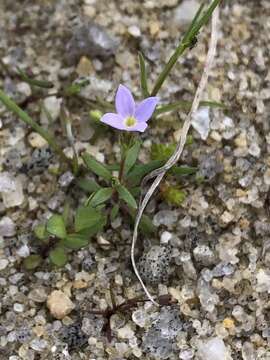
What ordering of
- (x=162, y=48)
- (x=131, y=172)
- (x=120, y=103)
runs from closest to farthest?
1. (x=120, y=103)
2. (x=131, y=172)
3. (x=162, y=48)

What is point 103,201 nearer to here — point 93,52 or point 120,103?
point 120,103

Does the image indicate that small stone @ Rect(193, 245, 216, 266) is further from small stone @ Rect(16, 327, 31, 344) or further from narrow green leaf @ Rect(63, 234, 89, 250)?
small stone @ Rect(16, 327, 31, 344)

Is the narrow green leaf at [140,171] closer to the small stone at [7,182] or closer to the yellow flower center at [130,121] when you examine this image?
the yellow flower center at [130,121]

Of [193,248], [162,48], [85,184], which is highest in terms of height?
[162,48]

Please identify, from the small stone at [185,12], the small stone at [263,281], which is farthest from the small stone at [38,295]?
the small stone at [185,12]

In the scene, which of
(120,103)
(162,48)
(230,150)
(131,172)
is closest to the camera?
(120,103)

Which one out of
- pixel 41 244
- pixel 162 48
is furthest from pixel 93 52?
pixel 41 244

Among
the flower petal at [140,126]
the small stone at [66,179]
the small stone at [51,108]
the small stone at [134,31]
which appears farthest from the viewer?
the small stone at [134,31]
